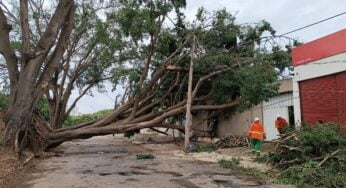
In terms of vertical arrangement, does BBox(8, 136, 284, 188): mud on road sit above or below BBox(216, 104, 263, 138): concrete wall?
below

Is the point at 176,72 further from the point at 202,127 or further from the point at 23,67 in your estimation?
the point at 23,67

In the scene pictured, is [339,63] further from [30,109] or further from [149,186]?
[30,109]

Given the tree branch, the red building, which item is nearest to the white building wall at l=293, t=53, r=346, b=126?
the red building

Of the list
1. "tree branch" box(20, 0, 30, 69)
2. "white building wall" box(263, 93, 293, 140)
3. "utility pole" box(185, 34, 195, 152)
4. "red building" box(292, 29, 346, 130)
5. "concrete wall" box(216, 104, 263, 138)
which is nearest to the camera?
"red building" box(292, 29, 346, 130)

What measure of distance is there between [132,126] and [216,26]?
7.06 metres

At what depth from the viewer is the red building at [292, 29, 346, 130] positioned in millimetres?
15328

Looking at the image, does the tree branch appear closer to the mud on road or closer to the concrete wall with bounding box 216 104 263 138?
the mud on road

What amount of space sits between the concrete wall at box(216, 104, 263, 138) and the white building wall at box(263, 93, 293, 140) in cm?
44

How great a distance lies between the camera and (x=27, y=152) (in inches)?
776

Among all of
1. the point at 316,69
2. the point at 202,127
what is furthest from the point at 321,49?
the point at 202,127

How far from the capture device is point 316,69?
16625mm

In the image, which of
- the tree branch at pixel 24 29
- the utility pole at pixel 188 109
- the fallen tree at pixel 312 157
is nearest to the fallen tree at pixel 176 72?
the utility pole at pixel 188 109

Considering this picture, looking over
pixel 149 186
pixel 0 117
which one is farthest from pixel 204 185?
pixel 0 117

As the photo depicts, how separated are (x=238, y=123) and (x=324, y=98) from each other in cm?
927
